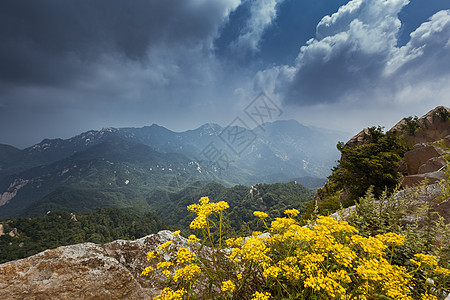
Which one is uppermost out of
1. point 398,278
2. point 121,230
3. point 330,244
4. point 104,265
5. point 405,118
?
point 405,118

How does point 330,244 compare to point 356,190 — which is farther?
point 356,190

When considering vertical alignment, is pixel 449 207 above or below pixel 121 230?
above

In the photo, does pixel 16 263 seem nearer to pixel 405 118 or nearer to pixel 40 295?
pixel 40 295

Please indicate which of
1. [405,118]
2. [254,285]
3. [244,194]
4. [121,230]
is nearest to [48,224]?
[121,230]

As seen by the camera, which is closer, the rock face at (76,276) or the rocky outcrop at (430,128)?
the rock face at (76,276)

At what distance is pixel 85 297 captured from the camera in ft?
8.42

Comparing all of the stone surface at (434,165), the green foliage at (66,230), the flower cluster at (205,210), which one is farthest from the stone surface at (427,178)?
the green foliage at (66,230)

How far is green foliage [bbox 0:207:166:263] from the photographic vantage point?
77.5 meters

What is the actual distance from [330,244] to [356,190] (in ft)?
28.2

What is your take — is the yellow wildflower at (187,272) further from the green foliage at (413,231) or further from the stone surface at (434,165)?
the stone surface at (434,165)

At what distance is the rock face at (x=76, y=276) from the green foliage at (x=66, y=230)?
9455 cm

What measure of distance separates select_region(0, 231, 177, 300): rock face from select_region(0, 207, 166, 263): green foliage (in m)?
94.5

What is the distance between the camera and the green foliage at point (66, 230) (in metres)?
77.5

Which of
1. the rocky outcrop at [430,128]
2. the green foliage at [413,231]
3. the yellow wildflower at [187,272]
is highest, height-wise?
the rocky outcrop at [430,128]
